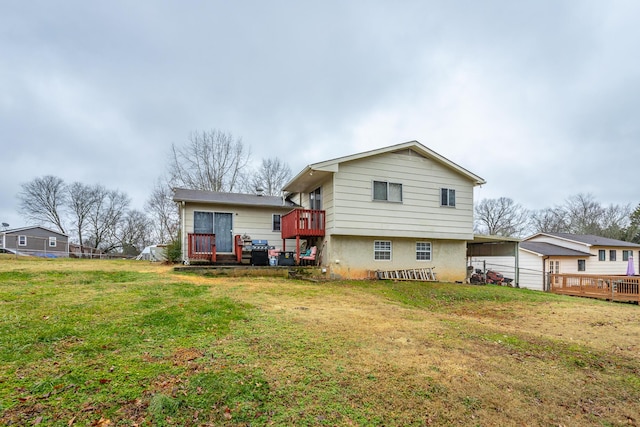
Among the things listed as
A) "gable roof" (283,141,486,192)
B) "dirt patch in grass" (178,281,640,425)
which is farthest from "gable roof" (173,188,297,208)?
"dirt patch in grass" (178,281,640,425)

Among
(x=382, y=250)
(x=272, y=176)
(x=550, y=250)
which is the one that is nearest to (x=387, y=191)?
(x=382, y=250)

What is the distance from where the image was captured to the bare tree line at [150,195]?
26.3 metres

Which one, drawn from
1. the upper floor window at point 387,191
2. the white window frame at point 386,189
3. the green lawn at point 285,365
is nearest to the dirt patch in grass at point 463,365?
the green lawn at point 285,365

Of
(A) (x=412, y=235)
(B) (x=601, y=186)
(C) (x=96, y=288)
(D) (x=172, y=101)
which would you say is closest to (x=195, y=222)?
(C) (x=96, y=288)

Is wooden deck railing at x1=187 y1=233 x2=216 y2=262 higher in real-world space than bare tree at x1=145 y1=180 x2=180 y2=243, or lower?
lower

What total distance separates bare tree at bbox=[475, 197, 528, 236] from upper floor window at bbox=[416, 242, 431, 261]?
34.5 metres

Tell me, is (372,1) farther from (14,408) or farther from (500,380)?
(14,408)

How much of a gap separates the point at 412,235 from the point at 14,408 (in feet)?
39.9

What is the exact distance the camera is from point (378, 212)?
12297mm

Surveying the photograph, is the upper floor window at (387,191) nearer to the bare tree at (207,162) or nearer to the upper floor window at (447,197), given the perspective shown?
the upper floor window at (447,197)

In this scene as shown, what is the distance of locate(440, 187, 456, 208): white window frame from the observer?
13523 millimetres

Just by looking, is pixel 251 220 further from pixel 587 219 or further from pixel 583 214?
pixel 583 214

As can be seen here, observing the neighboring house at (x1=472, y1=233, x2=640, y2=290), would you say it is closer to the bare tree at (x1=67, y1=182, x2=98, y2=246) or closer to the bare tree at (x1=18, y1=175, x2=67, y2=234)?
the bare tree at (x1=67, y1=182, x2=98, y2=246)

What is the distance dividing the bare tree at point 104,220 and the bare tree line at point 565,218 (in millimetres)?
50572
